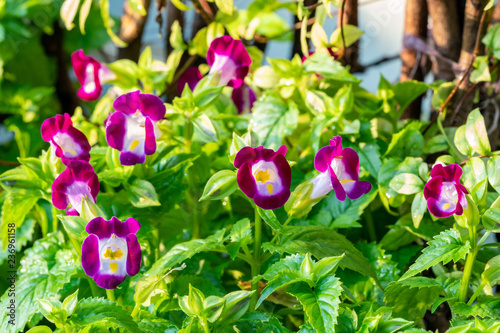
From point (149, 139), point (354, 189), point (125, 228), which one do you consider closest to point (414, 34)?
point (354, 189)

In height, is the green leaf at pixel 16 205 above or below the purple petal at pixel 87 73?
below

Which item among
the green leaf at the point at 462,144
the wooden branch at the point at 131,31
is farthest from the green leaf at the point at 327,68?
the wooden branch at the point at 131,31

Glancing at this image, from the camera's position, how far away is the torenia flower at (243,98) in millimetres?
1133

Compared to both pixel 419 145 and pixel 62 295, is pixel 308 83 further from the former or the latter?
pixel 62 295

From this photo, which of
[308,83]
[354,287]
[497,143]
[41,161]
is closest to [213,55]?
[308,83]

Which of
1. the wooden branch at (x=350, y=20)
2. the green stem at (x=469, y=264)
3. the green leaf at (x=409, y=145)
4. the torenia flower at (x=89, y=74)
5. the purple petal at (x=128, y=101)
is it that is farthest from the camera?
the wooden branch at (x=350, y=20)

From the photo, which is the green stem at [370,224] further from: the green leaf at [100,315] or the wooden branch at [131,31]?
the wooden branch at [131,31]

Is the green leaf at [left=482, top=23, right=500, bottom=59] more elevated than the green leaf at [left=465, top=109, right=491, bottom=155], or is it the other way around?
the green leaf at [left=482, top=23, right=500, bottom=59]

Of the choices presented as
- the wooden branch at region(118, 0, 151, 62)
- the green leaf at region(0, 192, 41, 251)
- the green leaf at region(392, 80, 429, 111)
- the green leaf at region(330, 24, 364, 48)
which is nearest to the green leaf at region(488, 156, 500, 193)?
the green leaf at region(392, 80, 429, 111)

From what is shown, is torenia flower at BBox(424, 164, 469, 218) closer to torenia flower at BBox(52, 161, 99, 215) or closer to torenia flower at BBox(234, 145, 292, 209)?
torenia flower at BBox(234, 145, 292, 209)

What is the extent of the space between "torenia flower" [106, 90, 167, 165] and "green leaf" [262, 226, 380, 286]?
0.22 metres

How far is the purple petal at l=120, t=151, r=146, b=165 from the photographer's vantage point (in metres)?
0.80

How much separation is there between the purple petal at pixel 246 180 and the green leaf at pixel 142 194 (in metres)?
0.15

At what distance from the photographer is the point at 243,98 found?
3.86 feet
